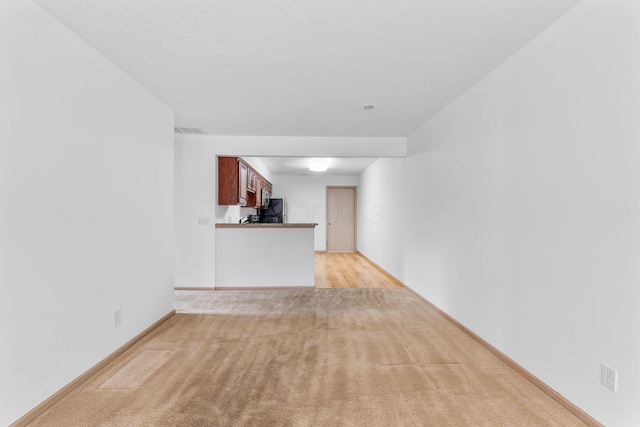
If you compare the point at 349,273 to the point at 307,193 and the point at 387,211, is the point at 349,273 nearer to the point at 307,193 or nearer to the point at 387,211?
the point at 387,211

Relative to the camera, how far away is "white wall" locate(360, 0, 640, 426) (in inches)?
62.7

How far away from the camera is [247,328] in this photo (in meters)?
3.33

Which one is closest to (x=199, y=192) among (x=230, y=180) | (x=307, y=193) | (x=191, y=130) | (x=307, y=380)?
(x=230, y=180)

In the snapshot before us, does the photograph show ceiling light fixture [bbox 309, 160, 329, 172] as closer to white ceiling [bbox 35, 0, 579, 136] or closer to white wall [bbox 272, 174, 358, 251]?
white wall [bbox 272, 174, 358, 251]

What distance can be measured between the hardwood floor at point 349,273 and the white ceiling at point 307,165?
2.36 m

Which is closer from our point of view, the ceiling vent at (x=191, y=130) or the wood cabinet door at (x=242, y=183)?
the ceiling vent at (x=191, y=130)

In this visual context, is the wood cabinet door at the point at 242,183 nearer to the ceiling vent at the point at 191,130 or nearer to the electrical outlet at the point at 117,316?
the ceiling vent at the point at 191,130

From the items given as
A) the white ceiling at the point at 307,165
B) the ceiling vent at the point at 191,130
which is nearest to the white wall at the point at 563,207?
the ceiling vent at the point at 191,130

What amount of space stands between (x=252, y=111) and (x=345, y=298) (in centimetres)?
277

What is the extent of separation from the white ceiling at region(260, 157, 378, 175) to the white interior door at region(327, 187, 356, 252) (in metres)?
0.77

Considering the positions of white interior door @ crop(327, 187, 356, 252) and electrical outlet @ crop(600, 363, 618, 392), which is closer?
electrical outlet @ crop(600, 363, 618, 392)

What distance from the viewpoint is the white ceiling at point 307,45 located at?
74.0 inches

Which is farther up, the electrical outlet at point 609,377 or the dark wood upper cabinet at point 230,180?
the dark wood upper cabinet at point 230,180

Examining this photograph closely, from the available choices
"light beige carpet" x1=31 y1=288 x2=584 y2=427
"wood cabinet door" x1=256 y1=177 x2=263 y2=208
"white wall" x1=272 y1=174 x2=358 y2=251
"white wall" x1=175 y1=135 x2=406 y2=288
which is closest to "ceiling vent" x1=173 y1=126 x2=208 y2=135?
"white wall" x1=175 y1=135 x2=406 y2=288
